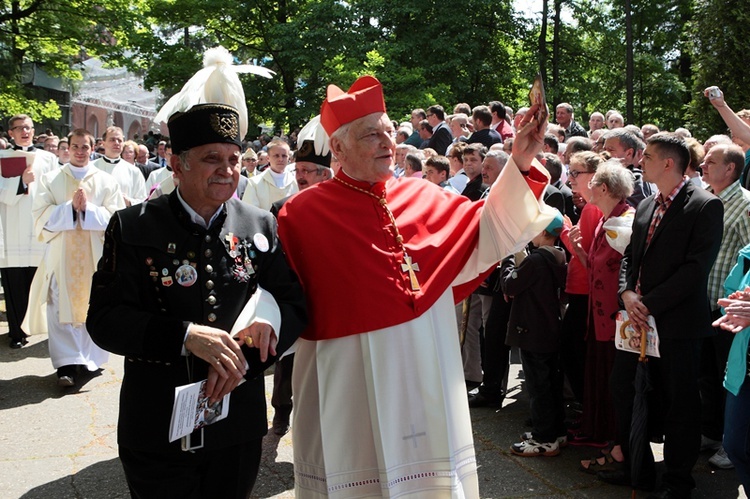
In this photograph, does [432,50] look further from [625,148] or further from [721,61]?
[625,148]

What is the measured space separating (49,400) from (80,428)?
888mm

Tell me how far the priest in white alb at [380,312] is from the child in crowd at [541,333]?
2068mm

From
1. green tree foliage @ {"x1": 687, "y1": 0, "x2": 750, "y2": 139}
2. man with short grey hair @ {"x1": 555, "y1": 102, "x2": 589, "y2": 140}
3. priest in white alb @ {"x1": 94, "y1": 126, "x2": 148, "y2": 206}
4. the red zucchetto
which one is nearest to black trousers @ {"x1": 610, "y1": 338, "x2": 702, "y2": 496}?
the red zucchetto

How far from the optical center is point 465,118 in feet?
38.3

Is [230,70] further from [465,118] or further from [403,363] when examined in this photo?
[465,118]

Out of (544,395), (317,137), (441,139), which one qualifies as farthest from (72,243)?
(441,139)

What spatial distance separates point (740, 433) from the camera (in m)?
3.79

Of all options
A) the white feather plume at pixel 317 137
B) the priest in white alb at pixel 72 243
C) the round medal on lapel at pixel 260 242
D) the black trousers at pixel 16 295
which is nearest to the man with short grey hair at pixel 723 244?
the white feather plume at pixel 317 137

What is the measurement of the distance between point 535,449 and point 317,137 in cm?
252

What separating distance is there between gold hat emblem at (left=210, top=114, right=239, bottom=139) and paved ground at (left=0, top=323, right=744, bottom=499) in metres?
2.76

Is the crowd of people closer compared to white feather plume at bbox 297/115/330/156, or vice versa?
the crowd of people

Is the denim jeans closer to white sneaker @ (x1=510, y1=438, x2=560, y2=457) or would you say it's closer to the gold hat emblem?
white sneaker @ (x1=510, y1=438, x2=560, y2=457)

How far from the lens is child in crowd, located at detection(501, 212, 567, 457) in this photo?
5.33m

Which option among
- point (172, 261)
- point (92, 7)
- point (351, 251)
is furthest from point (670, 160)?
point (92, 7)
